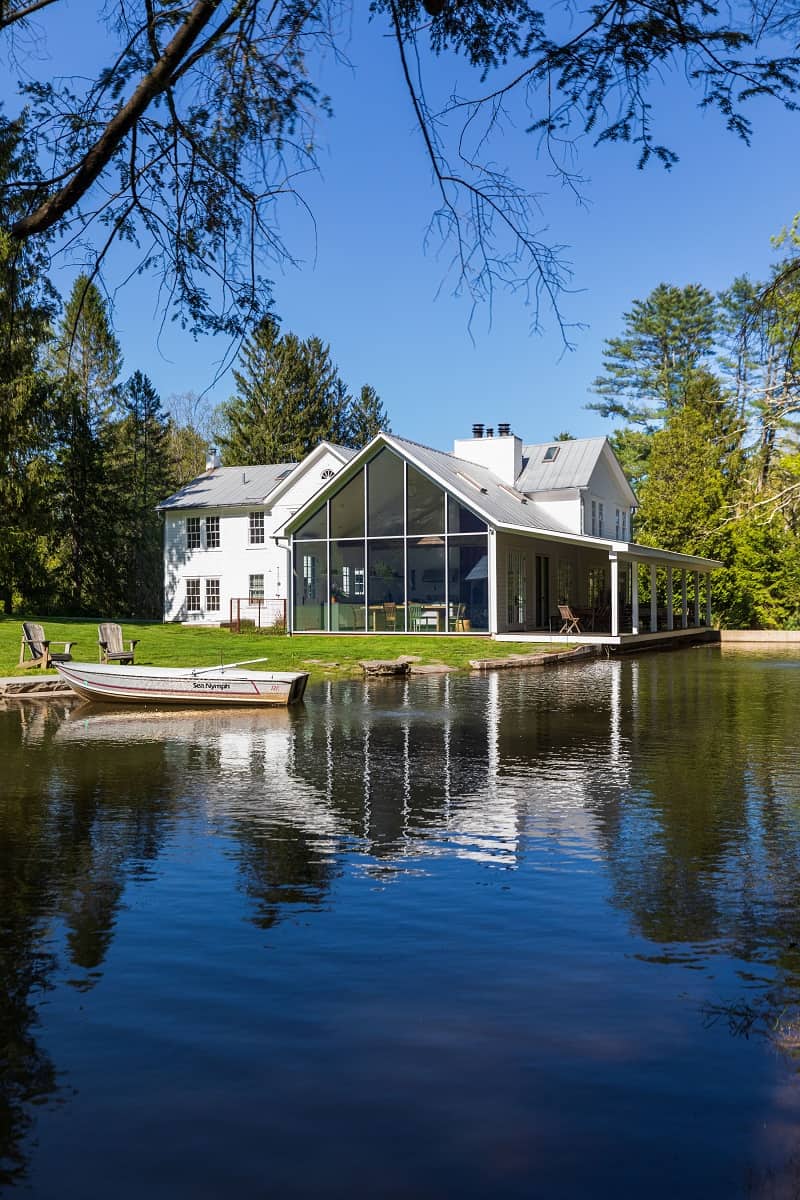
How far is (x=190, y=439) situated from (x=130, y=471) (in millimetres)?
11364

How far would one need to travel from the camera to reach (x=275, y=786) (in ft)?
30.7

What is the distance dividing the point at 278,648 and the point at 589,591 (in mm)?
18234

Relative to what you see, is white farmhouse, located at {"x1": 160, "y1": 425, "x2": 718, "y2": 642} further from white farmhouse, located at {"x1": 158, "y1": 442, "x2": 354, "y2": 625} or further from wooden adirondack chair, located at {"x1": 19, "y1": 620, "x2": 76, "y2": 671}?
wooden adirondack chair, located at {"x1": 19, "y1": 620, "x2": 76, "y2": 671}

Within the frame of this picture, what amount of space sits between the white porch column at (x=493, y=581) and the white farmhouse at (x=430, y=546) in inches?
2.4

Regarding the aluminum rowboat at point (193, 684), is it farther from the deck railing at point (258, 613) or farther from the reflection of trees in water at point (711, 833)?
the deck railing at point (258, 613)

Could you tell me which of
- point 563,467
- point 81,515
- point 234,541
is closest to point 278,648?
point 234,541

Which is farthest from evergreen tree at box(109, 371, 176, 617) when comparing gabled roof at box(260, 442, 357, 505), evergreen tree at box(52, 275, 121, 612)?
gabled roof at box(260, 442, 357, 505)

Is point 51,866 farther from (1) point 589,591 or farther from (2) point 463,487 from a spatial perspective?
(1) point 589,591

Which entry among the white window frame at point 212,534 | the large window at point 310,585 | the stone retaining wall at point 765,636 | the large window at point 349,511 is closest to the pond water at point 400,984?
the large window at point 349,511

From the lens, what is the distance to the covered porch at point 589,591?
103 ft

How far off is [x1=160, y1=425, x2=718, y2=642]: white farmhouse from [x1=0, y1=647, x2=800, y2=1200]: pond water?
72.4 feet

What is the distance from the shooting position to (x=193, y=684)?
15.6 m

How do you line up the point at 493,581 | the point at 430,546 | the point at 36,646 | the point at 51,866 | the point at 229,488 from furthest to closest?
1. the point at 229,488
2. the point at 430,546
3. the point at 493,581
4. the point at 36,646
5. the point at 51,866

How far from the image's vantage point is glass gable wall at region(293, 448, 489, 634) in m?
31.8
